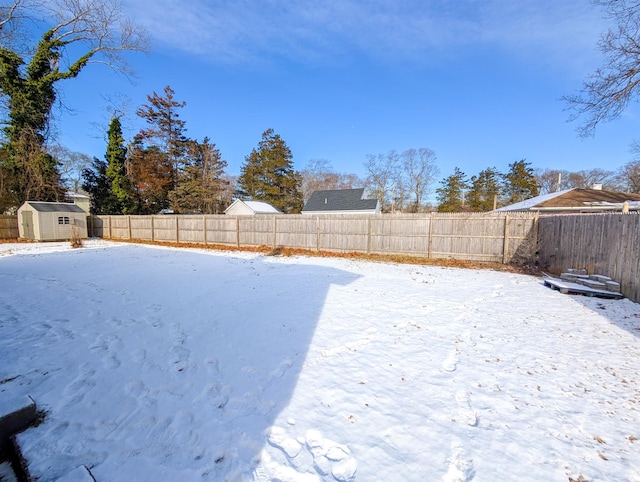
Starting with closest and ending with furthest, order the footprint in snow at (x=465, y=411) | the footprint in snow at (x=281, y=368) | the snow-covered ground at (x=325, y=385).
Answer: the snow-covered ground at (x=325, y=385) < the footprint in snow at (x=465, y=411) < the footprint in snow at (x=281, y=368)

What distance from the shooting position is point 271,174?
1245 inches

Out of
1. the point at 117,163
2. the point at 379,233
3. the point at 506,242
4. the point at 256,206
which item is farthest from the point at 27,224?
the point at 506,242

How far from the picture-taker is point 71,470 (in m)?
1.76

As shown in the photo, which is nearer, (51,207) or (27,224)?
(27,224)

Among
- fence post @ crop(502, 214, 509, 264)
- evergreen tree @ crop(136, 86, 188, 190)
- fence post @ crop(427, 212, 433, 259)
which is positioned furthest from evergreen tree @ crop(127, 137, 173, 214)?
fence post @ crop(502, 214, 509, 264)

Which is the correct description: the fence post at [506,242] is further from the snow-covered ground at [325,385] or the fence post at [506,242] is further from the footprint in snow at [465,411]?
the footprint in snow at [465,411]

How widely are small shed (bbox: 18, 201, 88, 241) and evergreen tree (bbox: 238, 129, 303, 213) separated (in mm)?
17400

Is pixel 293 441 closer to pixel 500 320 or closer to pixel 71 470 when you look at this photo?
pixel 71 470

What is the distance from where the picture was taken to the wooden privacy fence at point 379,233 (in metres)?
9.36

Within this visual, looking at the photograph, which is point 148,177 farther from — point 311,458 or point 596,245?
point 596,245

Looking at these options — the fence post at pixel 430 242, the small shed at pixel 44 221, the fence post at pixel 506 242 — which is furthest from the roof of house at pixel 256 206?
the fence post at pixel 506 242

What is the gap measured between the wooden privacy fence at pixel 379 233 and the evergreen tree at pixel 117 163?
360 inches

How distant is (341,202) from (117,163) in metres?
19.2

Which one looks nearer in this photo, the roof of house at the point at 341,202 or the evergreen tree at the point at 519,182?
the roof of house at the point at 341,202
